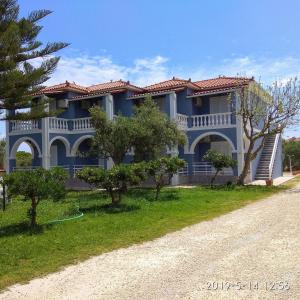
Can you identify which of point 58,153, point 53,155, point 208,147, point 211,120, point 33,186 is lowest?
point 33,186

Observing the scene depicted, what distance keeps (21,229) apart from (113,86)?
60.1 feet

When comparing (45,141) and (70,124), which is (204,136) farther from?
(45,141)

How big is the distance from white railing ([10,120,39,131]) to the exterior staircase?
14.5 meters

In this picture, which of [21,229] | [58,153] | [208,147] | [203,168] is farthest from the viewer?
[58,153]

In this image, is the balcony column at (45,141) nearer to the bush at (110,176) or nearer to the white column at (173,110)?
the white column at (173,110)

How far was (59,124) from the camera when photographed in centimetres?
2731

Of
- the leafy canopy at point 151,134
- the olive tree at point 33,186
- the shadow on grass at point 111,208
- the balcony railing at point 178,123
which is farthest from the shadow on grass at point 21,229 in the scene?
the balcony railing at point 178,123

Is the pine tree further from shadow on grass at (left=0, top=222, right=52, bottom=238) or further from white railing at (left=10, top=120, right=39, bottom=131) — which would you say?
white railing at (left=10, top=120, right=39, bottom=131)

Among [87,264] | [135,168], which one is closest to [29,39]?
[135,168]

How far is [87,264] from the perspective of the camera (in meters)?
7.22

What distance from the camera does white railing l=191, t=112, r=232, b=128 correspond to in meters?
25.0

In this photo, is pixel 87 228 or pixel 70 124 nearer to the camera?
pixel 87 228

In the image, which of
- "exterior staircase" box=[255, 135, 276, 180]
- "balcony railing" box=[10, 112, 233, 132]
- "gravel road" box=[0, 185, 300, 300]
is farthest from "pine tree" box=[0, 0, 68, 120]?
"exterior staircase" box=[255, 135, 276, 180]
